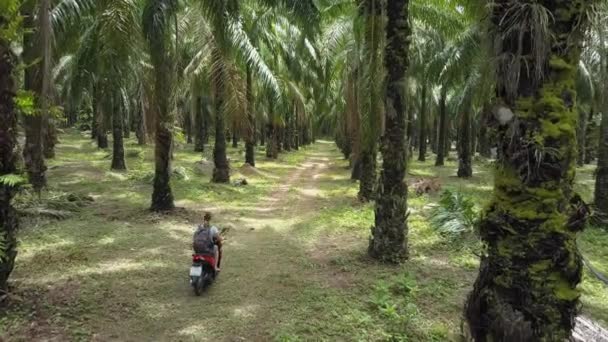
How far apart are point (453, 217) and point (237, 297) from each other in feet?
20.9

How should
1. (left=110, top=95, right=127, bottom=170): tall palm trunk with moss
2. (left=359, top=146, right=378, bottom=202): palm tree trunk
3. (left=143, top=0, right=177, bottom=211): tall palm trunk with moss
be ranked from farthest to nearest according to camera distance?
(left=110, top=95, right=127, bottom=170): tall palm trunk with moss, (left=359, top=146, right=378, bottom=202): palm tree trunk, (left=143, top=0, right=177, bottom=211): tall palm trunk with moss

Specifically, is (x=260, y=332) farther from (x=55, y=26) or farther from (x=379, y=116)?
(x=55, y=26)

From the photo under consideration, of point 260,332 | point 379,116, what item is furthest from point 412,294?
point 379,116

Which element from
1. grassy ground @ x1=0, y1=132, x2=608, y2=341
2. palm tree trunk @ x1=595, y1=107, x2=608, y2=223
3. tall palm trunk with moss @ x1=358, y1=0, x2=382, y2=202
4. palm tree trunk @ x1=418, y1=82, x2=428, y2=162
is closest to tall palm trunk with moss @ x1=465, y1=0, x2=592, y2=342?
grassy ground @ x1=0, y1=132, x2=608, y2=341

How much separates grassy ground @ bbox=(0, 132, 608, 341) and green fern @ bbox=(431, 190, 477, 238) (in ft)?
1.11

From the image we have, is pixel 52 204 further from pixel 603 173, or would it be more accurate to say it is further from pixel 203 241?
pixel 603 173

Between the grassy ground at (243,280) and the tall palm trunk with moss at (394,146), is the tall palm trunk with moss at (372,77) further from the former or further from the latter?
the grassy ground at (243,280)

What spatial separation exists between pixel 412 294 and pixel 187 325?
11.4 ft

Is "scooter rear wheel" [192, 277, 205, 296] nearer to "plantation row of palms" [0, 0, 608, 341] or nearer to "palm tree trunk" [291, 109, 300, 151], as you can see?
"plantation row of palms" [0, 0, 608, 341]

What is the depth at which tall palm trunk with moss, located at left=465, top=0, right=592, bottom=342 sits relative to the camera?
3.58m

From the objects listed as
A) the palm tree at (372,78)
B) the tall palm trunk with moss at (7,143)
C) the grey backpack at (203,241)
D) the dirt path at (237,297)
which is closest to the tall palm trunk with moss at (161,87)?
the dirt path at (237,297)

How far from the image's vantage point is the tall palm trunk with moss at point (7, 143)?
238 inches

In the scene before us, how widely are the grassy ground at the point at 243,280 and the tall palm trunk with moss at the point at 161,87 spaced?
2.31 feet

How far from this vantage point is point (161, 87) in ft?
38.4
